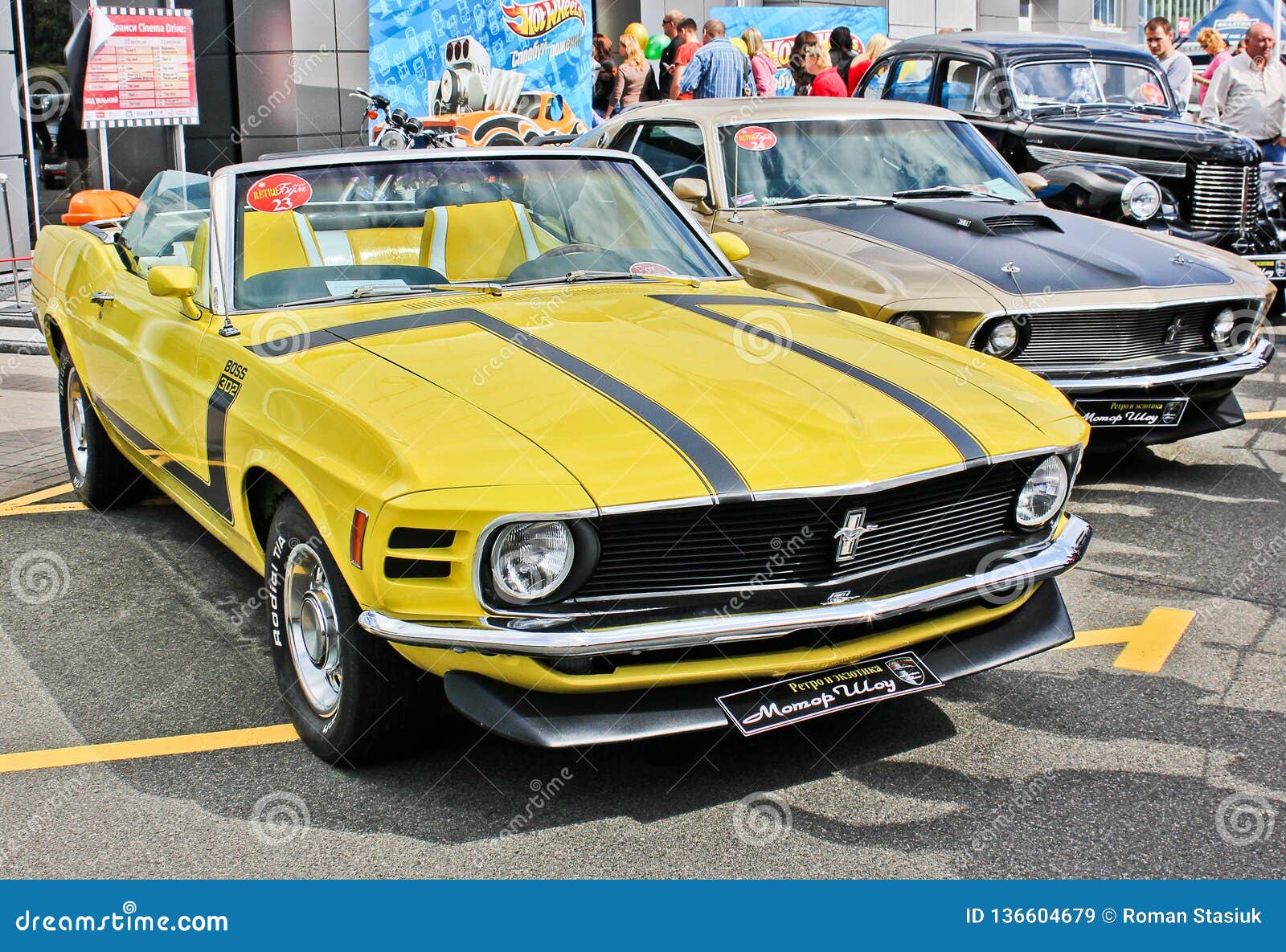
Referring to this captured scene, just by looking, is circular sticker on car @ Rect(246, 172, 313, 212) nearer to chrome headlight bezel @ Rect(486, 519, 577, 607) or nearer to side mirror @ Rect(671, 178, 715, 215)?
chrome headlight bezel @ Rect(486, 519, 577, 607)

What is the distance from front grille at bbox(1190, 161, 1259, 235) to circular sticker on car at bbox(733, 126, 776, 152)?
12.8 feet

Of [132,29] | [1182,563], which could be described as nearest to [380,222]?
Result: [1182,563]

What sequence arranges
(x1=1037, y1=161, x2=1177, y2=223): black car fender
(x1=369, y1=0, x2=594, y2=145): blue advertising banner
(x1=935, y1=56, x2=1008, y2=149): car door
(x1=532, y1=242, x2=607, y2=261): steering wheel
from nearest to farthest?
(x1=532, y1=242, x2=607, y2=261): steering wheel → (x1=1037, y1=161, x2=1177, y2=223): black car fender → (x1=935, y1=56, x2=1008, y2=149): car door → (x1=369, y1=0, x2=594, y2=145): blue advertising banner

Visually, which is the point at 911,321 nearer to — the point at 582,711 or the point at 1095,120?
the point at 582,711

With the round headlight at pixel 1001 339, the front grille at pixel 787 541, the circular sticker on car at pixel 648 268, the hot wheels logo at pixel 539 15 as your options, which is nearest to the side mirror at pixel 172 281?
the circular sticker on car at pixel 648 268

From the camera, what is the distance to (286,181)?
182 inches

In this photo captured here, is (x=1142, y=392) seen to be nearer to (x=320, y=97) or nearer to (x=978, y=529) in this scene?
(x=978, y=529)

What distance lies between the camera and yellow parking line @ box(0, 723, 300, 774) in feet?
12.5

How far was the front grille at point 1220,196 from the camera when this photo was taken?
31.7ft

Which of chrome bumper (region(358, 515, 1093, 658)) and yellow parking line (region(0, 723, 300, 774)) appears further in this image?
yellow parking line (region(0, 723, 300, 774))

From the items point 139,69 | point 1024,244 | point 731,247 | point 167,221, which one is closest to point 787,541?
point 731,247

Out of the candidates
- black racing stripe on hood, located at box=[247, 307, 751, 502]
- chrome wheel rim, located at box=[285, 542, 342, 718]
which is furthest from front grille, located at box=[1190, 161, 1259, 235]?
chrome wheel rim, located at box=[285, 542, 342, 718]

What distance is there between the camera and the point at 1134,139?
370 inches

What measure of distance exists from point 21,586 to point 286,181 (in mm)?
1907
